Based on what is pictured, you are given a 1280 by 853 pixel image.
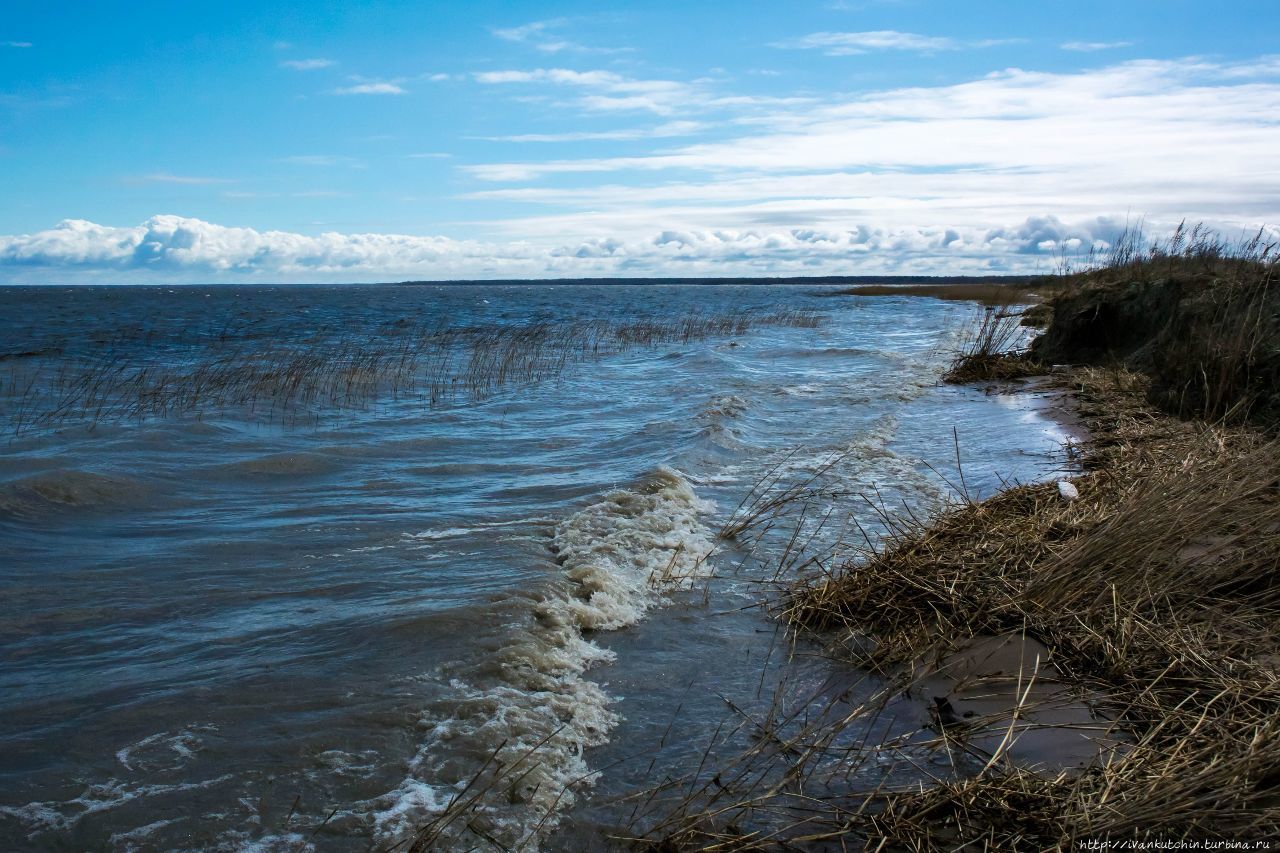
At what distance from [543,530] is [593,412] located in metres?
7.12

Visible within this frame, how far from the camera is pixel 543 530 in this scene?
7160mm

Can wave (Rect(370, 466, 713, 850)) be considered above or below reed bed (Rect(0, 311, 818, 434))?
below

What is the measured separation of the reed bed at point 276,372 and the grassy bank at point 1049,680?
11474 mm

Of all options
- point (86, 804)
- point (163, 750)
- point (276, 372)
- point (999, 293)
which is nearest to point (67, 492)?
point (163, 750)

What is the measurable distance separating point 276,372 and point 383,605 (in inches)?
561

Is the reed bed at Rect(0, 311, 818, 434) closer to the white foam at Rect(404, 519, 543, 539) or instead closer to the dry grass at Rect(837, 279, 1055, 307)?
the white foam at Rect(404, 519, 543, 539)

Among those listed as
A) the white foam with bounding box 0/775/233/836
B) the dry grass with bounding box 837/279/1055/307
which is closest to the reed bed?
the white foam with bounding box 0/775/233/836

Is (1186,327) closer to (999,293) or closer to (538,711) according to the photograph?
(538,711)

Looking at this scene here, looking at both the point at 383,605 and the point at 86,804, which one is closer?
the point at 86,804

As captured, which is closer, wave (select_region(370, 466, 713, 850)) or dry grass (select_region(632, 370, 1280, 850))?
dry grass (select_region(632, 370, 1280, 850))

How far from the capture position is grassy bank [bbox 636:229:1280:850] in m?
2.80

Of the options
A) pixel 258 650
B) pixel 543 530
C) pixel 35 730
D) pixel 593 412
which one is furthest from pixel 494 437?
pixel 35 730

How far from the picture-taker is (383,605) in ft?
17.9

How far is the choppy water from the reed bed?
2.45ft
